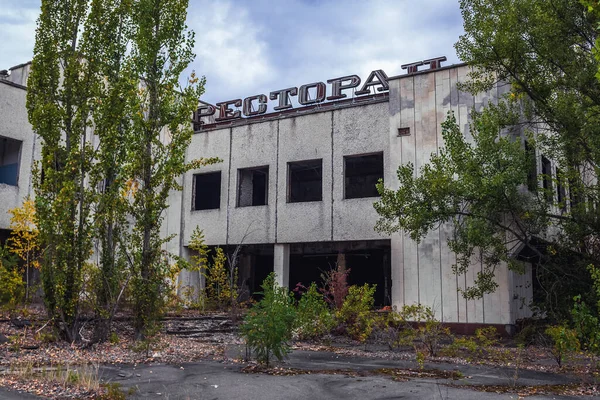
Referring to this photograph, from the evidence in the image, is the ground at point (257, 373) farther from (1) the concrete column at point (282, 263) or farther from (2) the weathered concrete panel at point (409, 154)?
(1) the concrete column at point (282, 263)

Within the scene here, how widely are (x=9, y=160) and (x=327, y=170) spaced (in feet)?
40.6

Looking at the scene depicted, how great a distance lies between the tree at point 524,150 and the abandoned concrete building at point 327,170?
2.22 meters

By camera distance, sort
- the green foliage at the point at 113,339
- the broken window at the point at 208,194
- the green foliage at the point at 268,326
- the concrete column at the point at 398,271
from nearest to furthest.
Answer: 1. the green foliage at the point at 268,326
2. the green foliage at the point at 113,339
3. the concrete column at the point at 398,271
4. the broken window at the point at 208,194

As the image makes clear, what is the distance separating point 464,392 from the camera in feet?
26.8

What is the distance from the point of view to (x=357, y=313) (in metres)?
15.7

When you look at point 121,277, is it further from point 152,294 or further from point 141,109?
point 141,109

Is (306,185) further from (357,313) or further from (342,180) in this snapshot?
(357,313)

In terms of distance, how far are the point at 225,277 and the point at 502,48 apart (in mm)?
12969

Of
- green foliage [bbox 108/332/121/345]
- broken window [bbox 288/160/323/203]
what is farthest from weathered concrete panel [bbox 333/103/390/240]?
green foliage [bbox 108/332/121/345]

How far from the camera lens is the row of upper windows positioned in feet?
77.7

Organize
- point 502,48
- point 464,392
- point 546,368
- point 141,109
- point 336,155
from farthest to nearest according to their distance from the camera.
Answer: point 336,155 → point 141,109 → point 502,48 → point 546,368 → point 464,392

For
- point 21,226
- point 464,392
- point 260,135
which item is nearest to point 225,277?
point 260,135

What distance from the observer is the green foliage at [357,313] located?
15019 millimetres

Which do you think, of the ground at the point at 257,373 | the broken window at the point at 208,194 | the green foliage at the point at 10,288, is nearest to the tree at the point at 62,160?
the ground at the point at 257,373
